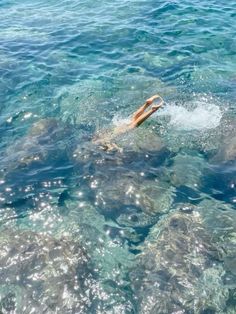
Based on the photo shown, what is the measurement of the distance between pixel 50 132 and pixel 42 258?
6018mm

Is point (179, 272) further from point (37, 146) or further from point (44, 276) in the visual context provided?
point (37, 146)

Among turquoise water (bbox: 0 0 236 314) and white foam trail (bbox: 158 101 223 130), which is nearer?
turquoise water (bbox: 0 0 236 314)

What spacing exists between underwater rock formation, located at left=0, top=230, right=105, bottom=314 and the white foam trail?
6.88m

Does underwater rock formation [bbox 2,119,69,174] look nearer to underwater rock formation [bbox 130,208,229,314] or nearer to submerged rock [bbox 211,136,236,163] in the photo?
underwater rock formation [bbox 130,208,229,314]

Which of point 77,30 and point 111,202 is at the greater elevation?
point 77,30

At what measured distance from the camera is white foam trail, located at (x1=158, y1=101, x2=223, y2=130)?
590 inches

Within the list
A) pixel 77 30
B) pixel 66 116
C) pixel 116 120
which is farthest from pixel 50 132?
pixel 77 30

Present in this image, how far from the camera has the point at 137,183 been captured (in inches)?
490

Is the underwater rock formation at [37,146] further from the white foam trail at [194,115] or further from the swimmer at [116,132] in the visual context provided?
the white foam trail at [194,115]

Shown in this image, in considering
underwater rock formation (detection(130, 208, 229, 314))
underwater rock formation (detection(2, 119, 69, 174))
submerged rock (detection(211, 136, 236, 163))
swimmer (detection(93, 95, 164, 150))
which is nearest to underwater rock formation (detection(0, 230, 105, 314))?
underwater rock formation (detection(130, 208, 229, 314))

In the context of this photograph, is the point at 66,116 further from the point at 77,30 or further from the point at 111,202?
the point at 77,30

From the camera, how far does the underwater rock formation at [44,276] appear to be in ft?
30.5

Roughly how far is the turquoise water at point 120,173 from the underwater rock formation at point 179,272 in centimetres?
3

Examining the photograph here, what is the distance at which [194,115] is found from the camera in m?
15.5
